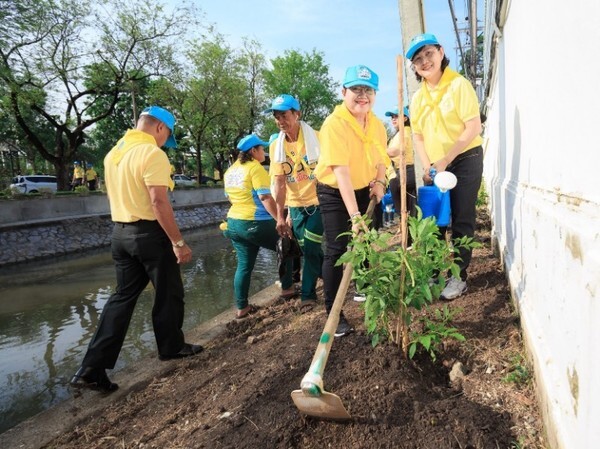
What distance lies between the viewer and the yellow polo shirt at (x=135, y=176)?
2984mm

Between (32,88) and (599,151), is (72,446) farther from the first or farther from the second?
(32,88)

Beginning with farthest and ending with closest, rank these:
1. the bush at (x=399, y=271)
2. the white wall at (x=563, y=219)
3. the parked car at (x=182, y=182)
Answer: the parked car at (x=182, y=182), the bush at (x=399, y=271), the white wall at (x=563, y=219)

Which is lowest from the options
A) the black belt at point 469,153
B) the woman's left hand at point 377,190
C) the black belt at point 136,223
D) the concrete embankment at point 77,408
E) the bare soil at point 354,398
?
the concrete embankment at point 77,408

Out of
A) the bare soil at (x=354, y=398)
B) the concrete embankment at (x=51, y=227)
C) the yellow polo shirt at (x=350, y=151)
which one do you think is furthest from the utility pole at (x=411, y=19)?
the concrete embankment at (x=51, y=227)

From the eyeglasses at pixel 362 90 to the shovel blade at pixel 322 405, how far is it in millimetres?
1948

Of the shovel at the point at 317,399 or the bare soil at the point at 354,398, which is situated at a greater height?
the shovel at the point at 317,399

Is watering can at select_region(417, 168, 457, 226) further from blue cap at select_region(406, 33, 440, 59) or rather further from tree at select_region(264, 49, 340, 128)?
tree at select_region(264, 49, 340, 128)

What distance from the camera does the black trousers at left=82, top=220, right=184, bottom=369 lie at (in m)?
2.95

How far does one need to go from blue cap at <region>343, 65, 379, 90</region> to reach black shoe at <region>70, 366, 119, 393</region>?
269 centimetres

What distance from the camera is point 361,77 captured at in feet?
8.88

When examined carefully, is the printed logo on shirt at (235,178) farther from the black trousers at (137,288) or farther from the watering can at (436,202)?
the watering can at (436,202)

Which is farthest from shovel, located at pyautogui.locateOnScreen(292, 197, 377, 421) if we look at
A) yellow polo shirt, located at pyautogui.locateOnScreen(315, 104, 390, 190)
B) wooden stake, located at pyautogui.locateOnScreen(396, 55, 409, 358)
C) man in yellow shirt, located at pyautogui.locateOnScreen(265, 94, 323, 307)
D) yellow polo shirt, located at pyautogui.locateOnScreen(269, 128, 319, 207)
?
yellow polo shirt, located at pyautogui.locateOnScreen(269, 128, 319, 207)

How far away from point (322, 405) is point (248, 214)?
2685 millimetres

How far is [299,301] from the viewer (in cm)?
432
